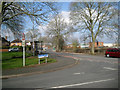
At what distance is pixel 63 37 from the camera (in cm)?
4778

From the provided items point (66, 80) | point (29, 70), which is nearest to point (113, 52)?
point (29, 70)

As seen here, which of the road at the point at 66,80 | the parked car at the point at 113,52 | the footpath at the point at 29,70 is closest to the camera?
the road at the point at 66,80

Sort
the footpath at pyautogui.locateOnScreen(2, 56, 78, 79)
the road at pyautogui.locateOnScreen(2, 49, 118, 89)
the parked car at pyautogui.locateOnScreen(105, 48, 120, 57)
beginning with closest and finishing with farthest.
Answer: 1. the road at pyautogui.locateOnScreen(2, 49, 118, 89)
2. the footpath at pyautogui.locateOnScreen(2, 56, 78, 79)
3. the parked car at pyautogui.locateOnScreen(105, 48, 120, 57)

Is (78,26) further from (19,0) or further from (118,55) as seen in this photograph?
(19,0)

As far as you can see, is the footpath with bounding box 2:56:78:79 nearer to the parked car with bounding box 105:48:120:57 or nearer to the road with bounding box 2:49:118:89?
the road with bounding box 2:49:118:89

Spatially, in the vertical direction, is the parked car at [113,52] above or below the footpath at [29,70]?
above

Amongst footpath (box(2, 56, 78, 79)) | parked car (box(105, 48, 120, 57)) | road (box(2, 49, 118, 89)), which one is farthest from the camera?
parked car (box(105, 48, 120, 57))

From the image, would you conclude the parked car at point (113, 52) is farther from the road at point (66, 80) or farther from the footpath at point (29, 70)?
the road at point (66, 80)

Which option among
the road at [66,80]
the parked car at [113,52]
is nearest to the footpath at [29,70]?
the road at [66,80]

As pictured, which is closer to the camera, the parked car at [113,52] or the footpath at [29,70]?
the footpath at [29,70]

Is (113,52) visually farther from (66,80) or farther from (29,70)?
(66,80)

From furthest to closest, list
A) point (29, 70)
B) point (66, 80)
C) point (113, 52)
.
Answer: point (113, 52) < point (29, 70) < point (66, 80)

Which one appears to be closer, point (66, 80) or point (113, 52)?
point (66, 80)

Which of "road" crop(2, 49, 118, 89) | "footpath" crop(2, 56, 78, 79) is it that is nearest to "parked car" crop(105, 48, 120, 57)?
"footpath" crop(2, 56, 78, 79)
